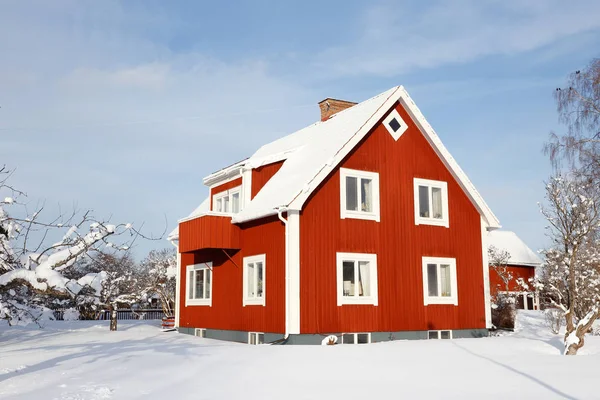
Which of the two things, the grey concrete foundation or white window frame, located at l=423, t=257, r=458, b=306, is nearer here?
the grey concrete foundation

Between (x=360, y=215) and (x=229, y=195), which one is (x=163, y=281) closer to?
(x=229, y=195)

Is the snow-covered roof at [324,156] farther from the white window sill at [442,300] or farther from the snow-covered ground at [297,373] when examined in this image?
the snow-covered ground at [297,373]

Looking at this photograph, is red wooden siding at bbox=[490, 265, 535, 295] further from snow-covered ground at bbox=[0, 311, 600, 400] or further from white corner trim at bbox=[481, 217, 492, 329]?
snow-covered ground at bbox=[0, 311, 600, 400]

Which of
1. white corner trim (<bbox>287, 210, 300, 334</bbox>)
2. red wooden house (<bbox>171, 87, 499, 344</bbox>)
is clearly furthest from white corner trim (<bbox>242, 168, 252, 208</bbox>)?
white corner trim (<bbox>287, 210, 300, 334</bbox>)

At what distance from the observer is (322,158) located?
22453 mm

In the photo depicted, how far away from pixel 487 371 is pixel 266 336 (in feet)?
31.1

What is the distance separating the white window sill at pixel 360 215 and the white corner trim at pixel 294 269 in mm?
2077

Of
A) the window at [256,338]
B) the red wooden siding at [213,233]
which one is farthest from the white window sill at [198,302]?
the window at [256,338]

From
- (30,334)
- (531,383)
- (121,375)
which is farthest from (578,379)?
(30,334)

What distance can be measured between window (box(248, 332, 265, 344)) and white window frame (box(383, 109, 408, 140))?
907 cm

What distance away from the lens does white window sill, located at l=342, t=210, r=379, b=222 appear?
22.2 m

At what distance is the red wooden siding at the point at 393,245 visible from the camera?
2114cm

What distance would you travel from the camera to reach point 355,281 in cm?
2203

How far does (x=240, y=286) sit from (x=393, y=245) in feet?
19.8
